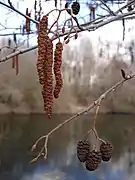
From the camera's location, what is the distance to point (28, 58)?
1172 cm

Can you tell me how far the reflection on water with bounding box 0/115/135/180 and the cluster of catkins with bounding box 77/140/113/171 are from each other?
162 inches

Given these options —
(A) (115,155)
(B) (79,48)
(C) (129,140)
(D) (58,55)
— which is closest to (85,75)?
(B) (79,48)

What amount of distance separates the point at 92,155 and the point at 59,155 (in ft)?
17.9

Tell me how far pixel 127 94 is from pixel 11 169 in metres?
7.06

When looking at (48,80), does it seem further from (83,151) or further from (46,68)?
(83,151)

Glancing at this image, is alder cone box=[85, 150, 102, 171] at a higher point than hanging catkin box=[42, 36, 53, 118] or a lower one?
lower

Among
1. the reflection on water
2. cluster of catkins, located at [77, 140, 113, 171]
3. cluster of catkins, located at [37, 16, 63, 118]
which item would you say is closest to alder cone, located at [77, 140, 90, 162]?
cluster of catkins, located at [77, 140, 113, 171]

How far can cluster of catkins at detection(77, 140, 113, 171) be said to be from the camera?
2.60ft

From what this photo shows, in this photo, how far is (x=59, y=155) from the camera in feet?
20.3

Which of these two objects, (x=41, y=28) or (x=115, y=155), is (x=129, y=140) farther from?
(x=41, y=28)

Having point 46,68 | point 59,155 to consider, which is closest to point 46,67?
point 46,68

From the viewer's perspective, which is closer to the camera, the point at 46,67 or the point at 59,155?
the point at 46,67

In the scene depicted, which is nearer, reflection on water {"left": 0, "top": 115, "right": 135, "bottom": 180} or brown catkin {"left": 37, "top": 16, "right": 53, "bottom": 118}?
brown catkin {"left": 37, "top": 16, "right": 53, "bottom": 118}

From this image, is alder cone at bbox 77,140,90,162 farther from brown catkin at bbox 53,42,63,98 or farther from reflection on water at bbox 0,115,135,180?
reflection on water at bbox 0,115,135,180
